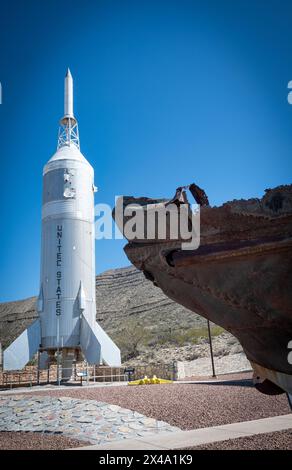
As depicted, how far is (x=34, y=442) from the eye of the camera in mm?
7742

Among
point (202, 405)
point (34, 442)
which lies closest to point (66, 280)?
point (202, 405)

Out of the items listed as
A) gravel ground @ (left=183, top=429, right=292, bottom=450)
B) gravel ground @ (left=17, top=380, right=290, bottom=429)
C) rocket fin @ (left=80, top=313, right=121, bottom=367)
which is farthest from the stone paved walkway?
rocket fin @ (left=80, top=313, right=121, bottom=367)

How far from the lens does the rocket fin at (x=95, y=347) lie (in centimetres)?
1905

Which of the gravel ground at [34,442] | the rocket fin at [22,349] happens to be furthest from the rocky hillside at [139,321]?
the gravel ground at [34,442]

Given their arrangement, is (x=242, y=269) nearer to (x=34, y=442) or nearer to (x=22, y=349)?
(x=34, y=442)

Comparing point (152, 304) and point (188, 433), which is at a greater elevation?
point (152, 304)

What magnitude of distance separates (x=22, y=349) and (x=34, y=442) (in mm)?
12080

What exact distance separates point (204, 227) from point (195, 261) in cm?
26

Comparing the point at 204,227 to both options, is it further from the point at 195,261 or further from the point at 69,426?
the point at 69,426

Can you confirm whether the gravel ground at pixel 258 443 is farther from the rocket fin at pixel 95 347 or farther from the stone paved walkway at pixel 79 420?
the rocket fin at pixel 95 347

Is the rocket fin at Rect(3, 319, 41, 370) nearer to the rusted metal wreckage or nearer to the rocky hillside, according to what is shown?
the rusted metal wreckage

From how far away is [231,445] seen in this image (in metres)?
6.60

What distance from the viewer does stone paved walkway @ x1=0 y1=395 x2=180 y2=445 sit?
832 cm
